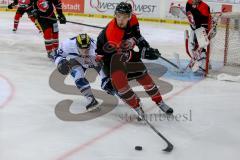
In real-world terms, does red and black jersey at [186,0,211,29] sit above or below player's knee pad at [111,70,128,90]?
above

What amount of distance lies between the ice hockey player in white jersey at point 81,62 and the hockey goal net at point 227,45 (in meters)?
1.81

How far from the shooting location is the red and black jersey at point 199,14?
17.9ft

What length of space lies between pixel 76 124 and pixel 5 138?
1.94 feet

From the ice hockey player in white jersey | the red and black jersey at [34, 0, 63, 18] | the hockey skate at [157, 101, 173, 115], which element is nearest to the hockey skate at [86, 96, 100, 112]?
the ice hockey player in white jersey

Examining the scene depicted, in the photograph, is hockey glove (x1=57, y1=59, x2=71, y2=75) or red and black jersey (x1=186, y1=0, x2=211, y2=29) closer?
hockey glove (x1=57, y1=59, x2=71, y2=75)

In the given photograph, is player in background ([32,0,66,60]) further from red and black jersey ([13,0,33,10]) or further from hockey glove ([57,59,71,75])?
hockey glove ([57,59,71,75])

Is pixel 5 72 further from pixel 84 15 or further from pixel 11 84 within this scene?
pixel 84 15

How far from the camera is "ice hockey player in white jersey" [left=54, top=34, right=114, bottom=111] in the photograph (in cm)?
393

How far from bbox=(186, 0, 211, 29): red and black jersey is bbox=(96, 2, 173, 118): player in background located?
71.8 inches

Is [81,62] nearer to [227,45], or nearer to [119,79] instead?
[119,79]

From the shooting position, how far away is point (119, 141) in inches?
131

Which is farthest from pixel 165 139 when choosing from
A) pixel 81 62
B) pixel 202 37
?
pixel 202 37

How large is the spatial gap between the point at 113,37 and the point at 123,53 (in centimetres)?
21

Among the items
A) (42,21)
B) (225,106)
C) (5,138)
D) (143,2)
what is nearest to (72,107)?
(5,138)
